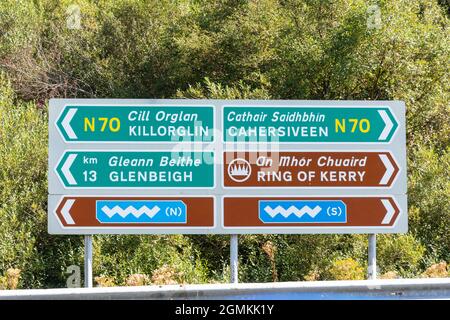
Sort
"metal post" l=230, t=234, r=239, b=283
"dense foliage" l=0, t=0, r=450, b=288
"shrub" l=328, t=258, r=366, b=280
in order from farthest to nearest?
"dense foliage" l=0, t=0, r=450, b=288 → "shrub" l=328, t=258, r=366, b=280 → "metal post" l=230, t=234, r=239, b=283

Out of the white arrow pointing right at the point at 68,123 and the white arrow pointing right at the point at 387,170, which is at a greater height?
the white arrow pointing right at the point at 68,123

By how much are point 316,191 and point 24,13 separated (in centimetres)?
1683

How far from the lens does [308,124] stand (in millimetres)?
9258

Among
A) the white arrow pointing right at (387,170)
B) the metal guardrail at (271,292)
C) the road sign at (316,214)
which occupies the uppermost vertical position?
the white arrow pointing right at (387,170)

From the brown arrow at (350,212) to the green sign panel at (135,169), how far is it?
457 millimetres

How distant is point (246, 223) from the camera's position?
9.18 metres

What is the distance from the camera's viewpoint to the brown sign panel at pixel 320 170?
30.4 ft

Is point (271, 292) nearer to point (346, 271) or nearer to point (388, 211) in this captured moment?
point (388, 211)

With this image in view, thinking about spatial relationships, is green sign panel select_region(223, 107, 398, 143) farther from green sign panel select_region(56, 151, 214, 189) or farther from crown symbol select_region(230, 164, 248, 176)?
green sign panel select_region(56, 151, 214, 189)

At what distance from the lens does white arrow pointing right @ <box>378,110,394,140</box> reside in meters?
9.29

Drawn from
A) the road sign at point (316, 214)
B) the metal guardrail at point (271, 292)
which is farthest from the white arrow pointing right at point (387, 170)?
the metal guardrail at point (271, 292)

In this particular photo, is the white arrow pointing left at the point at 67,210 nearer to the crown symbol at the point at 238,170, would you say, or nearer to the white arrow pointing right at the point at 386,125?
the crown symbol at the point at 238,170

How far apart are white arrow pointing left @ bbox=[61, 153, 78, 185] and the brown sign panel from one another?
2.13 metres

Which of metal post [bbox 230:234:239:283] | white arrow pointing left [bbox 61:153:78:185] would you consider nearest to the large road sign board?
white arrow pointing left [bbox 61:153:78:185]
